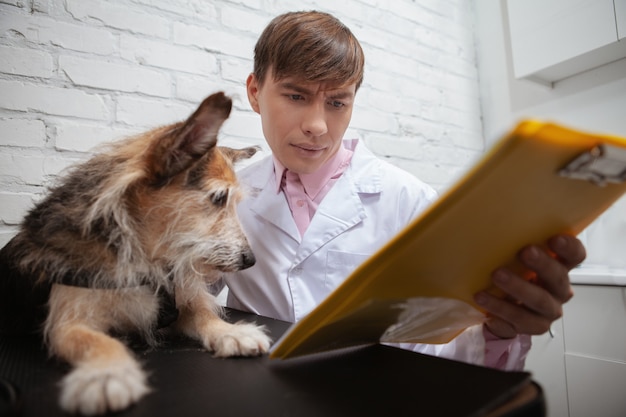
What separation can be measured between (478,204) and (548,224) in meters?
0.17

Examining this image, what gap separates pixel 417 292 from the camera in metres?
0.50

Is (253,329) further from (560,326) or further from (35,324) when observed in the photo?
(560,326)

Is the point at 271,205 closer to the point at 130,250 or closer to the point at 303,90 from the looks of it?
the point at 303,90

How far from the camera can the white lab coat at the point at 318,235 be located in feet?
3.75

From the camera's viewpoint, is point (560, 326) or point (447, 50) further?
point (447, 50)

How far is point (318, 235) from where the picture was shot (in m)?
1.16

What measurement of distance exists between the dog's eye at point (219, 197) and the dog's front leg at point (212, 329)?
187mm

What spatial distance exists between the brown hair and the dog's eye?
1.36 feet

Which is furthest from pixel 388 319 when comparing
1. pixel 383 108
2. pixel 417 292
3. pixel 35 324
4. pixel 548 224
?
pixel 383 108

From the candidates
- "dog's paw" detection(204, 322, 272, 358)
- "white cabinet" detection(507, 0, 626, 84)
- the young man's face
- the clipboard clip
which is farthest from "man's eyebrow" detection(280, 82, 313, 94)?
"white cabinet" detection(507, 0, 626, 84)

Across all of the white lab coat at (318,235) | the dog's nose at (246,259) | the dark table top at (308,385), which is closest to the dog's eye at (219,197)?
the dog's nose at (246,259)

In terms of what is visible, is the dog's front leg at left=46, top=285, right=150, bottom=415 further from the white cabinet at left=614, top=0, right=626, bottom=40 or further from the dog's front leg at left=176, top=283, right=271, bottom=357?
the white cabinet at left=614, top=0, right=626, bottom=40

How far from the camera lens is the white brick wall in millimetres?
1247

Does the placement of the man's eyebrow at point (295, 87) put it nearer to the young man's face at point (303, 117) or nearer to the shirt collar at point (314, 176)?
the young man's face at point (303, 117)
